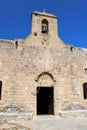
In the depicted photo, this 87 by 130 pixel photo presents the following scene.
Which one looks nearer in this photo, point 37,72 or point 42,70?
point 37,72

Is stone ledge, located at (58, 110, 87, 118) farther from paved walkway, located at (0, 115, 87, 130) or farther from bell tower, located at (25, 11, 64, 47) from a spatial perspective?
bell tower, located at (25, 11, 64, 47)

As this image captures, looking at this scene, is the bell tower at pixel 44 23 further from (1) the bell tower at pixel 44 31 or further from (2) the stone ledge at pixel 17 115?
Answer: (2) the stone ledge at pixel 17 115

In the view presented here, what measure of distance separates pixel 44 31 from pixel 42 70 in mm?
3445

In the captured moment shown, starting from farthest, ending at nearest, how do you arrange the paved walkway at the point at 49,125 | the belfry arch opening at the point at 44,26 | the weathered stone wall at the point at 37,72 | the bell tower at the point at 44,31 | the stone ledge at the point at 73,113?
the belfry arch opening at the point at 44,26 → the bell tower at the point at 44,31 → the stone ledge at the point at 73,113 → the weathered stone wall at the point at 37,72 → the paved walkway at the point at 49,125

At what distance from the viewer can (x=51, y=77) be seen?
14.2 metres

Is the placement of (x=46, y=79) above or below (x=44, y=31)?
below

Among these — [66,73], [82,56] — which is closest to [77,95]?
[66,73]

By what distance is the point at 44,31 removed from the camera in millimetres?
15109

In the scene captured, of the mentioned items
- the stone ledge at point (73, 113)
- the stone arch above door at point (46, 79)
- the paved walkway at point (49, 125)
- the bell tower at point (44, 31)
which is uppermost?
the bell tower at point (44, 31)

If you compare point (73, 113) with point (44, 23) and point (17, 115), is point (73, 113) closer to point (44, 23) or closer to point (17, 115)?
point (17, 115)

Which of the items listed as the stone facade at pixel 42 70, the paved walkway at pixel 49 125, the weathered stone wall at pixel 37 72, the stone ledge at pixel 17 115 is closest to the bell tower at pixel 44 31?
the stone facade at pixel 42 70

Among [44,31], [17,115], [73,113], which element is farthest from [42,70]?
[73,113]

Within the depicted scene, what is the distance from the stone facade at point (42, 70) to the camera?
1300 centimetres

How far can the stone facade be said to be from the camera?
13.0 meters
